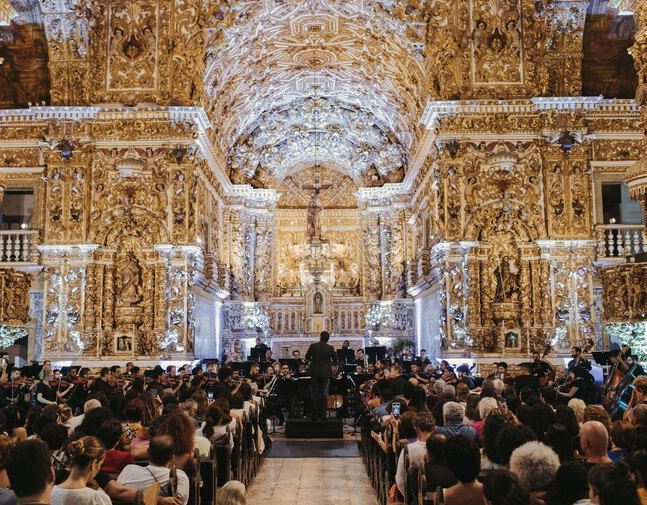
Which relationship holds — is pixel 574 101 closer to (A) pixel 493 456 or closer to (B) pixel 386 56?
(B) pixel 386 56

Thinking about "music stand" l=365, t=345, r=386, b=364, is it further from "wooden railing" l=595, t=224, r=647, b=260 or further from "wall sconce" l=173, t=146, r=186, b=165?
"wall sconce" l=173, t=146, r=186, b=165

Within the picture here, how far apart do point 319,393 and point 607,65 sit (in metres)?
14.2

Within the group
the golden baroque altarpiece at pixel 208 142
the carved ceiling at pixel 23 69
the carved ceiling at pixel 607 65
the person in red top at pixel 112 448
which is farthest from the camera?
the carved ceiling at pixel 23 69

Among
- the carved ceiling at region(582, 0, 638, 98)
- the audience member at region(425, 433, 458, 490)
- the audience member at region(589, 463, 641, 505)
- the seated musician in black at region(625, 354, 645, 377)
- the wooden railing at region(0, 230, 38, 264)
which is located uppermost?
the carved ceiling at region(582, 0, 638, 98)

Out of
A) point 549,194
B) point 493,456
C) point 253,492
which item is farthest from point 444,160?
point 493,456

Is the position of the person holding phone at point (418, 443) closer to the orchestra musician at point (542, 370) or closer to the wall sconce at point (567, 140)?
the orchestra musician at point (542, 370)

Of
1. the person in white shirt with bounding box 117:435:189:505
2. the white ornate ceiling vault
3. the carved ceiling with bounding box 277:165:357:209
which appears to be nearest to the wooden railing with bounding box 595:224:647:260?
the white ornate ceiling vault

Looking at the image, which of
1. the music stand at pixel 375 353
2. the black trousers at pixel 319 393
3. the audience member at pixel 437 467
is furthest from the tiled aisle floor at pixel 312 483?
the music stand at pixel 375 353

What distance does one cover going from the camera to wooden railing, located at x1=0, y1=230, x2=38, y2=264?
2328 centimetres

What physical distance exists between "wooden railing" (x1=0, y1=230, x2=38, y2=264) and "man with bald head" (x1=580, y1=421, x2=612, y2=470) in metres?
19.9

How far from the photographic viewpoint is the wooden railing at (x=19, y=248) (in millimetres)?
23281

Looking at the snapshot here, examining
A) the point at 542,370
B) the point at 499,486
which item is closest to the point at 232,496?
the point at 499,486

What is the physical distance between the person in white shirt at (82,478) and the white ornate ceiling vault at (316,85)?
66.5 ft

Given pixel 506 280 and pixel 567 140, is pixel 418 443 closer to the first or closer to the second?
pixel 506 280
